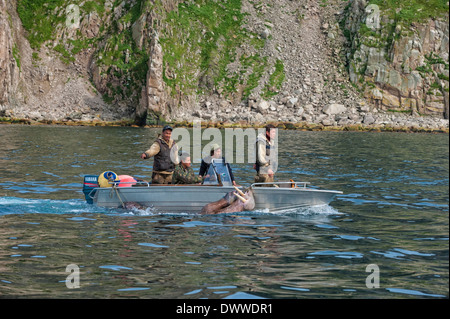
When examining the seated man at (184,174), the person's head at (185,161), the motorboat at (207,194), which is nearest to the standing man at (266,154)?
the motorboat at (207,194)

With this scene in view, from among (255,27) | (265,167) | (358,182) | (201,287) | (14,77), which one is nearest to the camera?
(201,287)

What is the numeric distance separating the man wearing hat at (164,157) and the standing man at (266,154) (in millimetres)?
2720

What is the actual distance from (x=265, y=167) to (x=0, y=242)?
8333mm

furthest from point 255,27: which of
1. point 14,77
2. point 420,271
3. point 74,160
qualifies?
point 420,271

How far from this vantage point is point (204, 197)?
16.5m

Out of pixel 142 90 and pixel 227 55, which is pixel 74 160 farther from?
pixel 227 55

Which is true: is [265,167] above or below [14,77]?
below

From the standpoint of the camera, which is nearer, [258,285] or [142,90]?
[258,285]

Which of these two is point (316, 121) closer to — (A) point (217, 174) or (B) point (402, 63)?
(B) point (402, 63)

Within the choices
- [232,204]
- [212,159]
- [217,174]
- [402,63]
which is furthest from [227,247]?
[402,63]

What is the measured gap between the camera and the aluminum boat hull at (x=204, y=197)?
16297mm

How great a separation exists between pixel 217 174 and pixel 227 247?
477 centimetres

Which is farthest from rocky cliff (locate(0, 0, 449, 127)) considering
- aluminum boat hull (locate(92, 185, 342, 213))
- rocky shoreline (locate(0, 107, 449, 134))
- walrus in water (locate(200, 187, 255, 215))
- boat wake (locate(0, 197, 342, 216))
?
walrus in water (locate(200, 187, 255, 215))

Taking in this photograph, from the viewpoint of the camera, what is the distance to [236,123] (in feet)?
280
